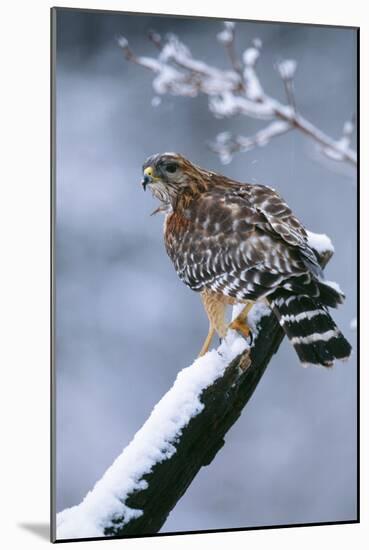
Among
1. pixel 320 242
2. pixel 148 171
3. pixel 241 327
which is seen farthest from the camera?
pixel 320 242

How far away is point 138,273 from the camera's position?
11.0 feet

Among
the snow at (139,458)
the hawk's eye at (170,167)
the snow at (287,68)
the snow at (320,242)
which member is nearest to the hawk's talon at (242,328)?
the snow at (139,458)

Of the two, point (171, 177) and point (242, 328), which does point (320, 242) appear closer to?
point (242, 328)

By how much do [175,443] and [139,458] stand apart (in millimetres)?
141

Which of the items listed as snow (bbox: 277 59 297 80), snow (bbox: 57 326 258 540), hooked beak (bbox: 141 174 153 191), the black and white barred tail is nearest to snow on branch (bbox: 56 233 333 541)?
snow (bbox: 57 326 258 540)

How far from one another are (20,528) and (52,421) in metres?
0.43

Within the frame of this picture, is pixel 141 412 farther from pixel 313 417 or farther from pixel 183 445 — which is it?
pixel 313 417

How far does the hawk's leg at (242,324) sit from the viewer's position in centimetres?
344

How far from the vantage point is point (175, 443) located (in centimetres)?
326

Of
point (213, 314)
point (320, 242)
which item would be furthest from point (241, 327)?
point (320, 242)

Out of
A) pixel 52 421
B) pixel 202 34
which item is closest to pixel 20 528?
pixel 52 421

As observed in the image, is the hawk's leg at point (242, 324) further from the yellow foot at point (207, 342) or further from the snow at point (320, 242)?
the snow at point (320, 242)

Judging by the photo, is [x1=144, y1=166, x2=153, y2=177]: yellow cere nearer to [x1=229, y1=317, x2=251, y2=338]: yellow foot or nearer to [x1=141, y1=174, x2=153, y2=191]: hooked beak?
[x1=141, y1=174, x2=153, y2=191]: hooked beak

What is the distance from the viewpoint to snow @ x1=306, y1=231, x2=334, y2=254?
3.56 metres
